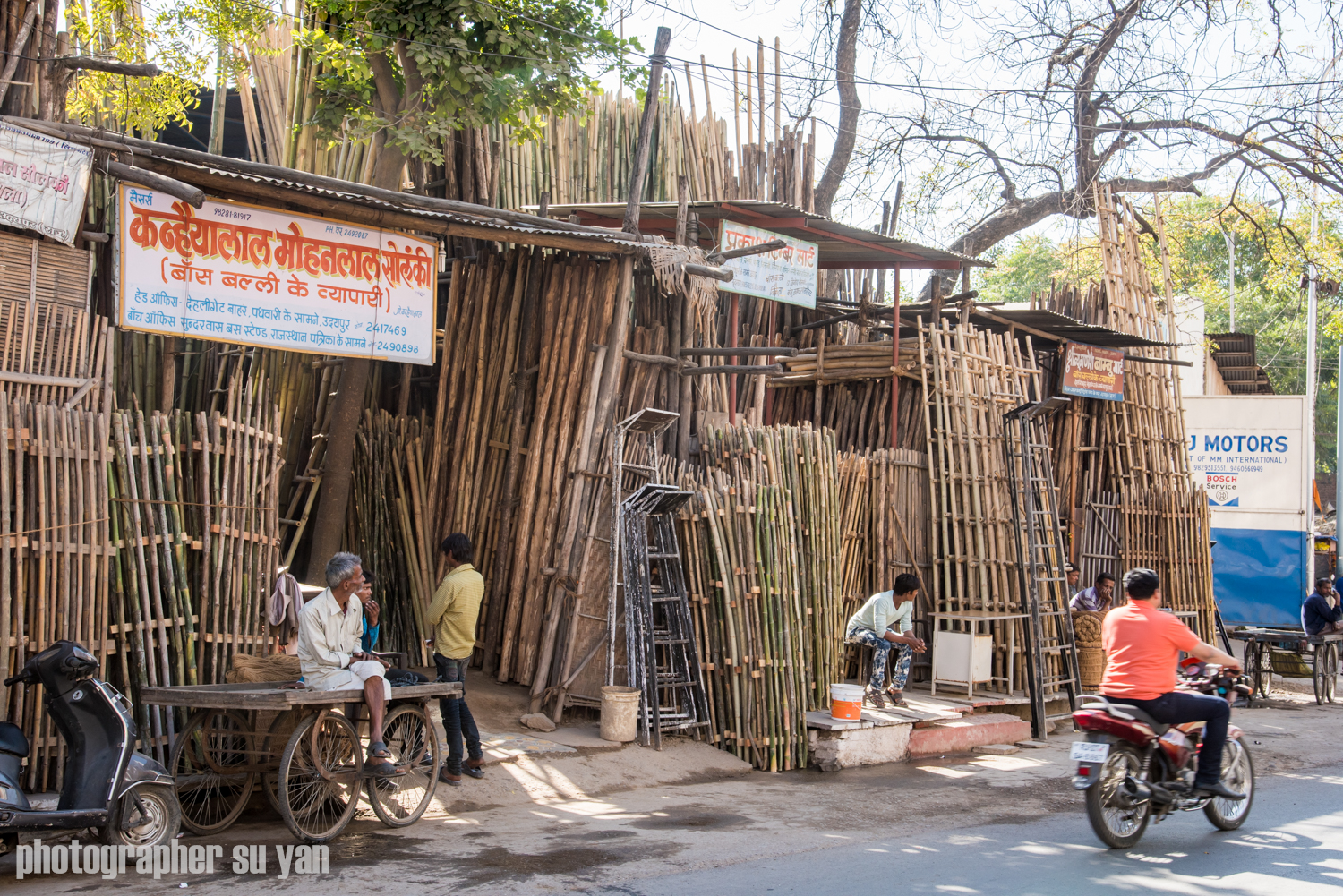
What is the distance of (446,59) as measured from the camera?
31.8 feet

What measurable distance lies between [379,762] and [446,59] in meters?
5.76

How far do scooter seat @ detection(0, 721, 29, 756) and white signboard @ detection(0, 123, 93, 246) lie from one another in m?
2.75

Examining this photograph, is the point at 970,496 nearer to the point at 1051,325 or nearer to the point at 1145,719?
the point at 1051,325

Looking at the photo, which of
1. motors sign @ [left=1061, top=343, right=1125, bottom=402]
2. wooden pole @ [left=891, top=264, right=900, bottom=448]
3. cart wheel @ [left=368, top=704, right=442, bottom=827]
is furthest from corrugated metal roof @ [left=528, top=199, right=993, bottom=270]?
cart wheel @ [left=368, top=704, right=442, bottom=827]

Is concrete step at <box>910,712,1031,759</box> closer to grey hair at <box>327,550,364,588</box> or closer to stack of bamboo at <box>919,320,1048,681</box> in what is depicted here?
stack of bamboo at <box>919,320,1048,681</box>

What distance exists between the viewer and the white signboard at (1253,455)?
1802 cm

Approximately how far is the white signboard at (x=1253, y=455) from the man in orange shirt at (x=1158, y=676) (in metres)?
11.8

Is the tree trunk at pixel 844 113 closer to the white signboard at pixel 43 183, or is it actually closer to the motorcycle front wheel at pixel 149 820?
the white signboard at pixel 43 183

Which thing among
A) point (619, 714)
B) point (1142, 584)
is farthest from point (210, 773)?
point (1142, 584)

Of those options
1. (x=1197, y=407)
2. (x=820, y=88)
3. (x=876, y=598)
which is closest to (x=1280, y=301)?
(x=1197, y=407)

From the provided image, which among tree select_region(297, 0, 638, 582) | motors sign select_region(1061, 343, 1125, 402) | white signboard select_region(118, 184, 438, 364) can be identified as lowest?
white signboard select_region(118, 184, 438, 364)

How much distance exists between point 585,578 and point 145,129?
640 centimetres

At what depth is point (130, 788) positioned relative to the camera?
5.66m

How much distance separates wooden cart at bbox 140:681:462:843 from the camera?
621 centimetres
